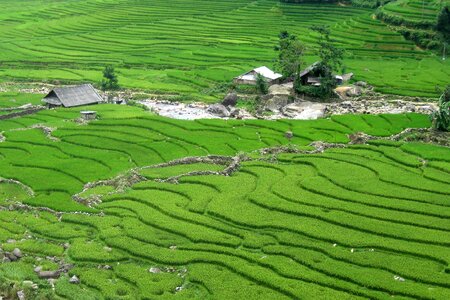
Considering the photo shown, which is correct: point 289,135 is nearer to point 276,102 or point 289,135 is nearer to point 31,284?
point 276,102

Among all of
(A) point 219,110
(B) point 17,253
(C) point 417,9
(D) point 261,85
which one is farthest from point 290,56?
(B) point 17,253

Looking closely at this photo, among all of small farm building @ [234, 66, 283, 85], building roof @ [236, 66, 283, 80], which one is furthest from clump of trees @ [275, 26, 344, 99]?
small farm building @ [234, 66, 283, 85]

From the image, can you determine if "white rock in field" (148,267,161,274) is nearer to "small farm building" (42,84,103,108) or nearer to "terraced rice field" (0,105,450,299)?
"terraced rice field" (0,105,450,299)

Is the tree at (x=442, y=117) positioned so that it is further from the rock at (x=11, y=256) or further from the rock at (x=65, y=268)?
the rock at (x=11, y=256)

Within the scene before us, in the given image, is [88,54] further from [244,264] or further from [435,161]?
[244,264]

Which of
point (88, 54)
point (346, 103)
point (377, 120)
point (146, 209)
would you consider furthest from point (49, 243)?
point (88, 54)

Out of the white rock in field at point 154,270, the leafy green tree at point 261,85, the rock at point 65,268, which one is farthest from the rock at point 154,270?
the leafy green tree at point 261,85
